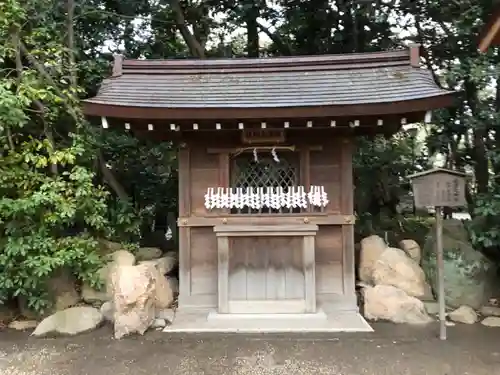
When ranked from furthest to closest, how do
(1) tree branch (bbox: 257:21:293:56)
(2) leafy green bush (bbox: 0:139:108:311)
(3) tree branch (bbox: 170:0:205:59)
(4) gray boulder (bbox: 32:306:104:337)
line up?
(1) tree branch (bbox: 257:21:293:56) < (3) tree branch (bbox: 170:0:205:59) < (2) leafy green bush (bbox: 0:139:108:311) < (4) gray boulder (bbox: 32:306:104:337)

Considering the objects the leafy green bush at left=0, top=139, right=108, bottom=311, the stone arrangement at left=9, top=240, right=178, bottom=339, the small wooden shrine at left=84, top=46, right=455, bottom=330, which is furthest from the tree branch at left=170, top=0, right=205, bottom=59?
the stone arrangement at left=9, top=240, right=178, bottom=339

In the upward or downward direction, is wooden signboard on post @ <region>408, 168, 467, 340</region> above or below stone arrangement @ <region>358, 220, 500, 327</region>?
above

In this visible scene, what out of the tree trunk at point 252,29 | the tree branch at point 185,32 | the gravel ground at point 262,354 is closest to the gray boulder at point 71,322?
the gravel ground at point 262,354

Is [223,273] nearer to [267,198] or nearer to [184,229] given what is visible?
[184,229]

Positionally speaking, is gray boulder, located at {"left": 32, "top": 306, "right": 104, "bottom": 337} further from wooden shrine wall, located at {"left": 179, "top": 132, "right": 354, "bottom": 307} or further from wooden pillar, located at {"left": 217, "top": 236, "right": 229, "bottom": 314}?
wooden pillar, located at {"left": 217, "top": 236, "right": 229, "bottom": 314}

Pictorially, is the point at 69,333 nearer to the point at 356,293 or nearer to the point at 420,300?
the point at 356,293

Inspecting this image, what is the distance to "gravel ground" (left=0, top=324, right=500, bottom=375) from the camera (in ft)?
13.6

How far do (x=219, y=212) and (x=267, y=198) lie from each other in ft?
2.38

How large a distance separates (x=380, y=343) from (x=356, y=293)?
1.50 m

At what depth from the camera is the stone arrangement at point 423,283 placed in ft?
18.6

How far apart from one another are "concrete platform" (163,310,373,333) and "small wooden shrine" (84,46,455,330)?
0.11 meters

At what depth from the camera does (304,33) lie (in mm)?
10242

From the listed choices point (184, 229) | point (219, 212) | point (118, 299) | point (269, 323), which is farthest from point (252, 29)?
point (118, 299)

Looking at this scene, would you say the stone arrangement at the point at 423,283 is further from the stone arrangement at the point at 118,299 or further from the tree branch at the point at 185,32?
the tree branch at the point at 185,32
